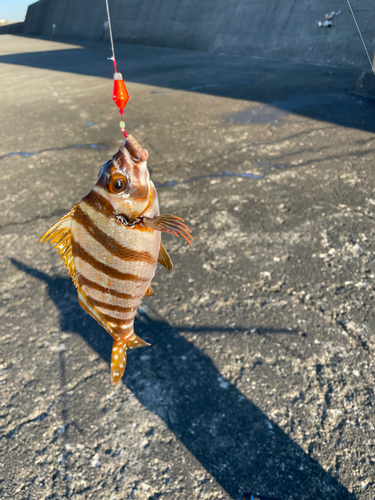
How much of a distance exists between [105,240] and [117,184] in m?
0.13

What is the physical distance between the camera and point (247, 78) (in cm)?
864

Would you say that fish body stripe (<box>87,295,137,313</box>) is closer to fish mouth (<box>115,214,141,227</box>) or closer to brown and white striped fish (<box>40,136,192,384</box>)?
brown and white striped fish (<box>40,136,192,384</box>)

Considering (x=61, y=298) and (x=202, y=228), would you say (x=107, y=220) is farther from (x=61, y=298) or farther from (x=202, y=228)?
(x=202, y=228)

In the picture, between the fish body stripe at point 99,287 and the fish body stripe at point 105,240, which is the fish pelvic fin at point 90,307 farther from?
the fish body stripe at point 105,240

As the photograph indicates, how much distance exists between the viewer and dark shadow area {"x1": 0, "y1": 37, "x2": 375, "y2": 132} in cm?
619

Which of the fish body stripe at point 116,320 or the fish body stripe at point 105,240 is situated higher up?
the fish body stripe at point 105,240

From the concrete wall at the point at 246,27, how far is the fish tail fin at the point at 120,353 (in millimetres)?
10156

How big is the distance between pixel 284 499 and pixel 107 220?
147 cm

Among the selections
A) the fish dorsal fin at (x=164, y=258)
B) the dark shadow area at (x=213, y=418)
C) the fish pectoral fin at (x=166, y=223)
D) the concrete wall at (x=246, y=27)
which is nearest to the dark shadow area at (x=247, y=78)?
the concrete wall at (x=246, y=27)

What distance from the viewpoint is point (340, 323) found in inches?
93.5

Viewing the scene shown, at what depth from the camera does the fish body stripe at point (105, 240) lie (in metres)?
0.82

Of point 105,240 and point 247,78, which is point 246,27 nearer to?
point 247,78

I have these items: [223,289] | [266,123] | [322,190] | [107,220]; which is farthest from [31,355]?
[266,123]

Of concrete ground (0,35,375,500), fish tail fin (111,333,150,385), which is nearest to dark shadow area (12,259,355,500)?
concrete ground (0,35,375,500)
